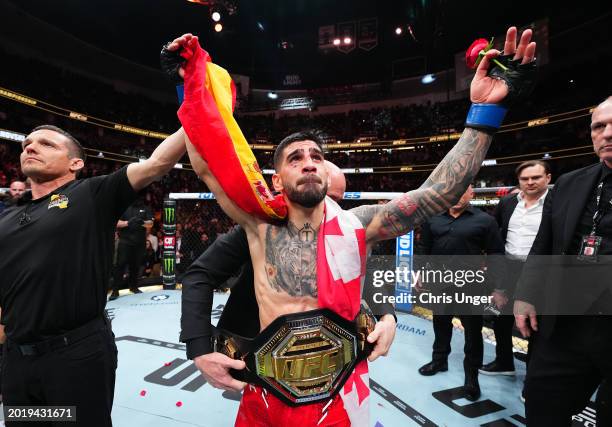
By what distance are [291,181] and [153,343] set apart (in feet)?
10.3

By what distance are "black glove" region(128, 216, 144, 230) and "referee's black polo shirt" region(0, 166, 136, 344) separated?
3.97m

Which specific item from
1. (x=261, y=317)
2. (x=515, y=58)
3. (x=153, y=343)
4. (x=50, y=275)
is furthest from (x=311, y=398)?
(x=153, y=343)

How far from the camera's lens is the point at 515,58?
115 cm

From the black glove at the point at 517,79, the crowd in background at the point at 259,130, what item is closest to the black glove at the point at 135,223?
the crowd in background at the point at 259,130

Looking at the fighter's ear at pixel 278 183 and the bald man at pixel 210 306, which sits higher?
the fighter's ear at pixel 278 183

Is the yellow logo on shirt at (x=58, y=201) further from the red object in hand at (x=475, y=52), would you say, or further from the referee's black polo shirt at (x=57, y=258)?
the red object in hand at (x=475, y=52)

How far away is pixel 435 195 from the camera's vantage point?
4.02 feet

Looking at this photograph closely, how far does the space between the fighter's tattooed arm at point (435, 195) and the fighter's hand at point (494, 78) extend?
0.42ft

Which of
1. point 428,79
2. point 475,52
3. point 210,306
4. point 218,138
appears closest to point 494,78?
point 475,52

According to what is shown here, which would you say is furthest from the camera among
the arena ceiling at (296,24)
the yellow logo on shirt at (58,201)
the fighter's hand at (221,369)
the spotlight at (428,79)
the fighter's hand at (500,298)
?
the spotlight at (428,79)

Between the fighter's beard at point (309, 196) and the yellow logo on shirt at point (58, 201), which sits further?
the yellow logo on shirt at point (58, 201)

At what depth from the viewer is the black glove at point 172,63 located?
1179mm

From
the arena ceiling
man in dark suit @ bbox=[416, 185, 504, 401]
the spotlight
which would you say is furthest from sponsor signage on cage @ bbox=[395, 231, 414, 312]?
the spotlight

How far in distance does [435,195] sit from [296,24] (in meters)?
15.8
